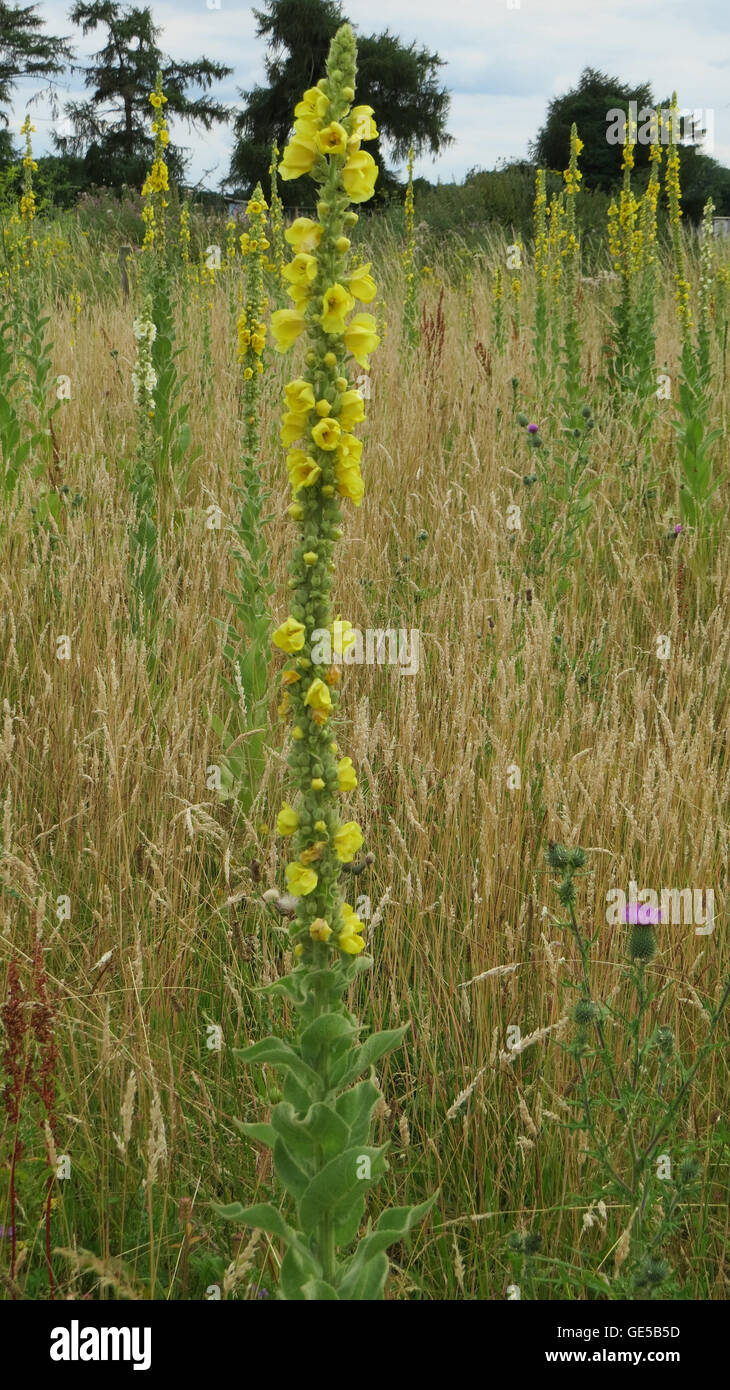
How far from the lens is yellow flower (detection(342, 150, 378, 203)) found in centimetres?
118

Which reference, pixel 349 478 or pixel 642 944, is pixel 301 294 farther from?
pixel 642 944

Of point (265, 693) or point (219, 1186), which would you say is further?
point (265, 693)

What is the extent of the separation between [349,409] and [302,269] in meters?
0.17

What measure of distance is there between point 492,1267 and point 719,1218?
40cm

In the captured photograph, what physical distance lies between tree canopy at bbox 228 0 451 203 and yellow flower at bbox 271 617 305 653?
25841 mm

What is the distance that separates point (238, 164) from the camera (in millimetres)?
25594

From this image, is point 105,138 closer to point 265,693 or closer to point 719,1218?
point 265,693

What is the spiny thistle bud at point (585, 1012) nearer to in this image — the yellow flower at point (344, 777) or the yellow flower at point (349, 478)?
the yellow flower at point (344, 777)

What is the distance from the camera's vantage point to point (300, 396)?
116 cm

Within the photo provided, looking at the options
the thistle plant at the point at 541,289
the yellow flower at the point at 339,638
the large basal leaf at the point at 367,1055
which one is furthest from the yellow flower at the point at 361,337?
the thistle plant at the point at 541,289

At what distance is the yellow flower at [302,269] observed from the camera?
1.15 m

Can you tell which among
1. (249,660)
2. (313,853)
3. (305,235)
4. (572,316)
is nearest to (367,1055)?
(313,853)

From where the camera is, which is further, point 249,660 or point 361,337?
point 249,660

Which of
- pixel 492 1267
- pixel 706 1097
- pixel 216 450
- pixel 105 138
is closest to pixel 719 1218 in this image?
pixel 706 1097
